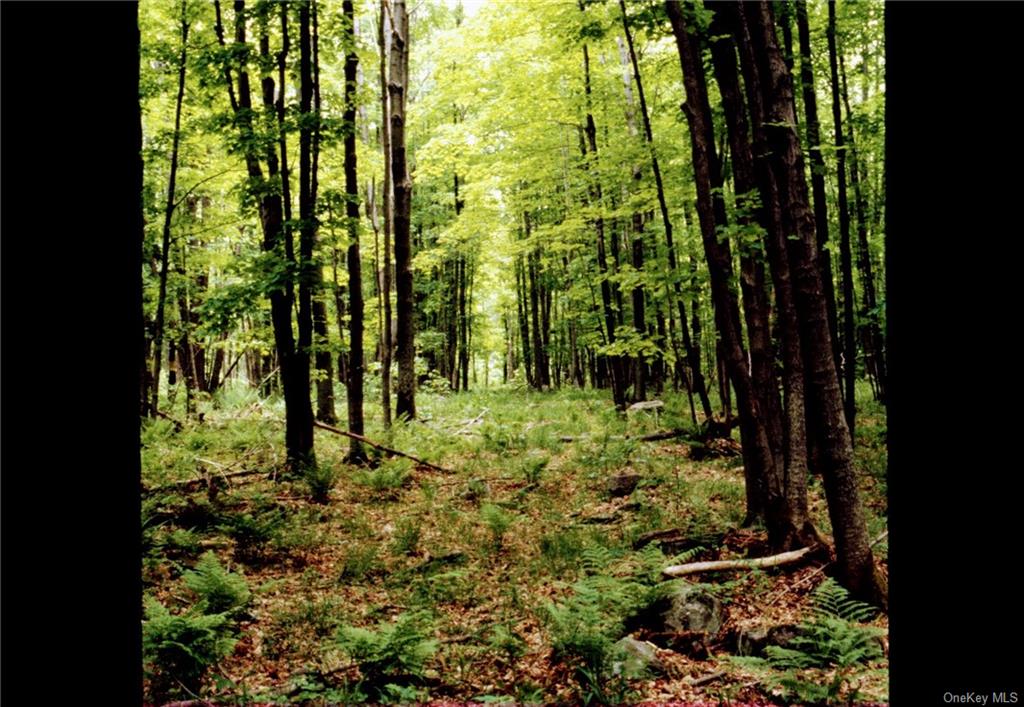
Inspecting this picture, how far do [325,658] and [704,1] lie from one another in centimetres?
842

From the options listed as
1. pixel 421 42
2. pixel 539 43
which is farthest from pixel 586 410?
pixel 421 42

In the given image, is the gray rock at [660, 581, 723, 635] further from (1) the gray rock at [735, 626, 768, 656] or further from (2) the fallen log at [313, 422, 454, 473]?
(2) the fallen log at [313, 422, 454, 473]

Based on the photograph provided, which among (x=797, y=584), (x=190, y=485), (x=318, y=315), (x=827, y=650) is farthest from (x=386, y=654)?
(x=318, y=315)

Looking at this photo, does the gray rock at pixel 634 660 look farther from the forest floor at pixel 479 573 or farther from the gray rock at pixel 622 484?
the gray rock at pixel 622 484

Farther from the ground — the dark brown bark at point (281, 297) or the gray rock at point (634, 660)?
the dark brown bark at point (281, 297)

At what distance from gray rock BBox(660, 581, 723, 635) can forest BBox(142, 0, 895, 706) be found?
3cm

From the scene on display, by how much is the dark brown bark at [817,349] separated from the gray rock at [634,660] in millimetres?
2181

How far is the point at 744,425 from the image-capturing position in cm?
766

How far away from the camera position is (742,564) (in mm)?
6406

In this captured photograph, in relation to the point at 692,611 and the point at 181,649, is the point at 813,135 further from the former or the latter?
the point at 181,649

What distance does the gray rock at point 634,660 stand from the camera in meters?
4.36

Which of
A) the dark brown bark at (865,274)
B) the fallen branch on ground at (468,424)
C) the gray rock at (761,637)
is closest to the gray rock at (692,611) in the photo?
the gray rock at (761,637)

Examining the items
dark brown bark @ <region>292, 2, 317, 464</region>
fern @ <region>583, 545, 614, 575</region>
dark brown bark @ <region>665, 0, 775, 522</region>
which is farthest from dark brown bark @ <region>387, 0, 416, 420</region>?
fern @ <region>583, 545, 614, 575</region>
